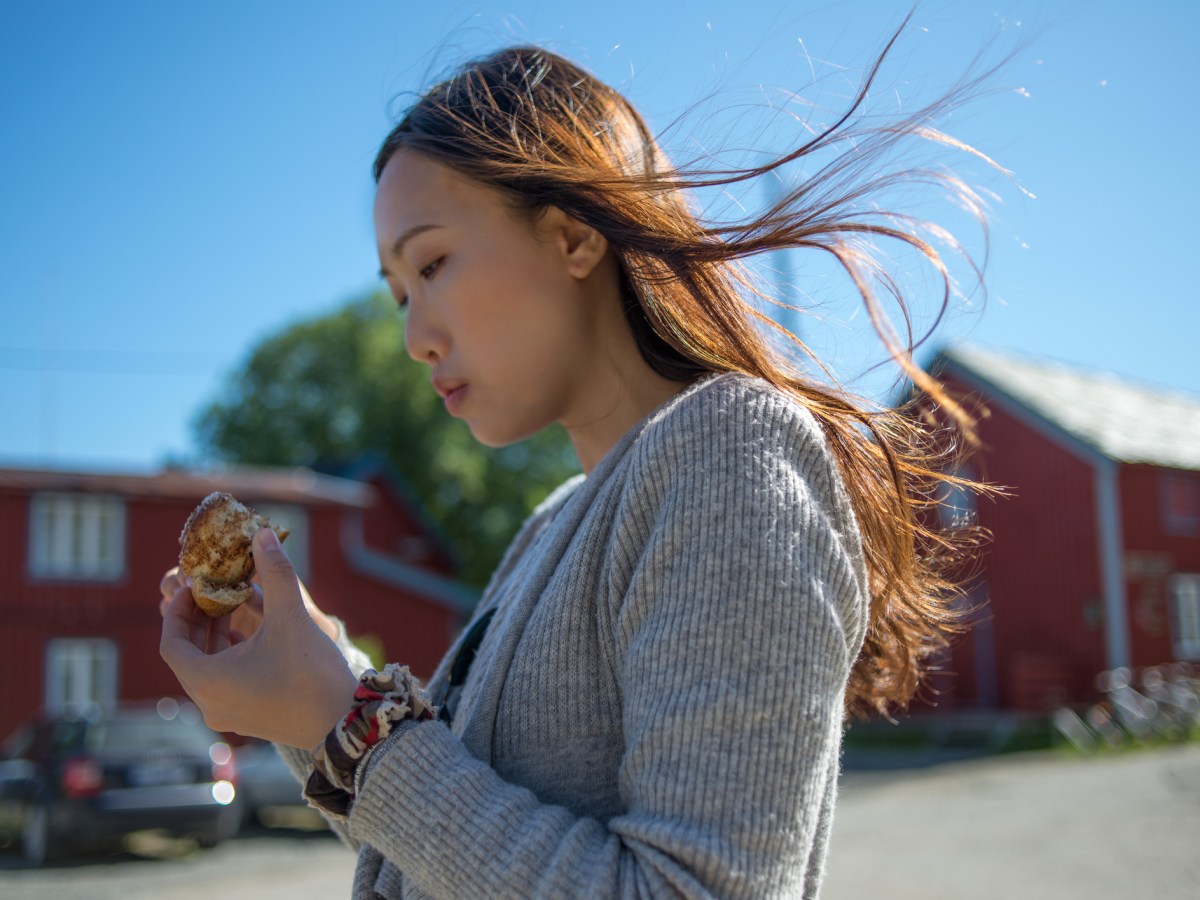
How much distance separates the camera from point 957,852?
917cm

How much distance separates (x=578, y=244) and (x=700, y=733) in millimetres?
769

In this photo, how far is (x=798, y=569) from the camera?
1.12m

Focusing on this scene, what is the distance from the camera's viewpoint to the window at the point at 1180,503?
2273 cm

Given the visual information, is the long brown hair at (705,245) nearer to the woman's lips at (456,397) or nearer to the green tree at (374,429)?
the woman's lips at (456,397)

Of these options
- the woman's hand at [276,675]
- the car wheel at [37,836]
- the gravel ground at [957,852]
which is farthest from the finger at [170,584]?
the car wheel at [37,836]

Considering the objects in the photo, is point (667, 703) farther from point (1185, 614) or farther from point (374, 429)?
point (374, 429)

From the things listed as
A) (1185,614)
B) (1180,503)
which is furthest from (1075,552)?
(1185,614)

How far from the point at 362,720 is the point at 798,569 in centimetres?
49

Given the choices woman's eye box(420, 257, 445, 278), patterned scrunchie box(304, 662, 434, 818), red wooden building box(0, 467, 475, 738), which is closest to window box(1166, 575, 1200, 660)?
red wooden building box(0, 467, 475, 738)

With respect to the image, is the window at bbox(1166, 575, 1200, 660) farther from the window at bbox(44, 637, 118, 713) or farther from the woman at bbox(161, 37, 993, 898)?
the woman at bbox(161, 37, 993, 898)

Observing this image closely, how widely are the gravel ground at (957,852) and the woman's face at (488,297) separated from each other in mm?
6998

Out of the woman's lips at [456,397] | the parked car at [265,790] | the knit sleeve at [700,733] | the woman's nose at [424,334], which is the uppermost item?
the woman's nose at [424,334]

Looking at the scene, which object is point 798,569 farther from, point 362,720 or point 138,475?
point 138,475

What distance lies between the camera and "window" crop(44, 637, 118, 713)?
2077 centimetres
